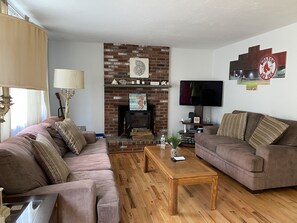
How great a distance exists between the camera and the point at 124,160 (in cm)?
401

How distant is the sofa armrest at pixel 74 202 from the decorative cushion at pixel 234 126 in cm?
292

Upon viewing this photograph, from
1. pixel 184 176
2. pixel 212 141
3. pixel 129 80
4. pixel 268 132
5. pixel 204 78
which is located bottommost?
pixel 184 176

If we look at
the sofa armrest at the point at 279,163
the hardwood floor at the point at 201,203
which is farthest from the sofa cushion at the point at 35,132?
the sofa armrest at the point at 279,163

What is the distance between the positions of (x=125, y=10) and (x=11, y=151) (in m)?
2.04

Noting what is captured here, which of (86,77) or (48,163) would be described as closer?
(48,163)

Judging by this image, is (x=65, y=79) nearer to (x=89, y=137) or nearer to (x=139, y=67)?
(x=89, y=137)

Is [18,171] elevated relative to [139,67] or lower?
lower

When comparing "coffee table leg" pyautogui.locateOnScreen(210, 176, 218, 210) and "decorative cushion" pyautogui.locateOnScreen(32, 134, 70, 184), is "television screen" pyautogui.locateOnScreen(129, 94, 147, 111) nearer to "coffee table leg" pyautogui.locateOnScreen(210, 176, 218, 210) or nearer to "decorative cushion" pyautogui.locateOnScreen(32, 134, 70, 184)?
"coffee table leg" pyautogui.locateOnScreen(210, 176, 218, 210)

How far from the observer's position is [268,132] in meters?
3.04

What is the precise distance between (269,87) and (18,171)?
12.1ft

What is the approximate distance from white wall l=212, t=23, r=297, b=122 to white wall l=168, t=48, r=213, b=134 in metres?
0.46

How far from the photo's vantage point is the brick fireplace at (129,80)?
4.85 meters

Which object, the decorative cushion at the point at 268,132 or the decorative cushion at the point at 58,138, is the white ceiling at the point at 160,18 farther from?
the decorative cushion at the point at 58,138

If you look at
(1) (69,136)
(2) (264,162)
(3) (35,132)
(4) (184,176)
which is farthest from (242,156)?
Result: (3) (35,132)
